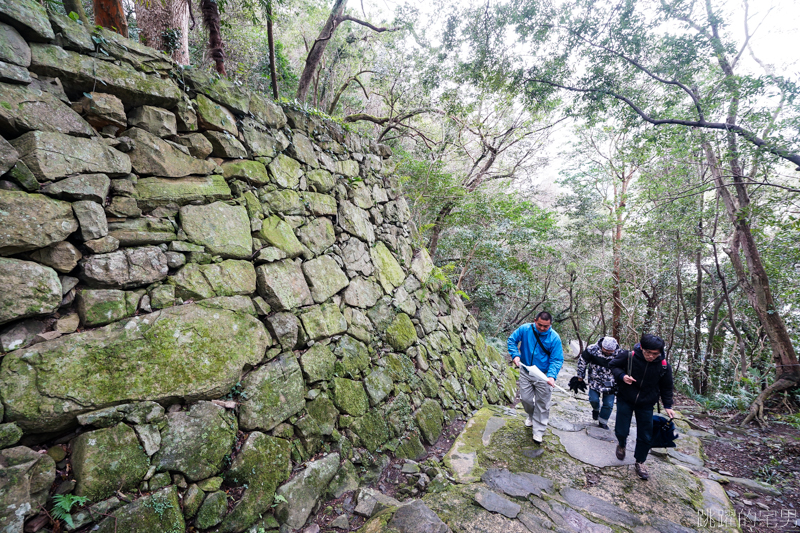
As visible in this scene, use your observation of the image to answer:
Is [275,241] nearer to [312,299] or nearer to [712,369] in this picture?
[312,299]

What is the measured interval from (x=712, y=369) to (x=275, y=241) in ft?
38.9

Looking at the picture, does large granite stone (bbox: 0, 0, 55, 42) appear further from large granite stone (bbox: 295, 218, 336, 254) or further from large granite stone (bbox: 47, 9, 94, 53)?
large granite stone (bbox: 295, 218, 336, 254)

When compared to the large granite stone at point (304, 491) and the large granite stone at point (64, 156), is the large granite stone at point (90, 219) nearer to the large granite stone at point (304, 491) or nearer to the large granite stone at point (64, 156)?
the large granite stone at point (64, 156)

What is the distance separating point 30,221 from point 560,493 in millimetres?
5271

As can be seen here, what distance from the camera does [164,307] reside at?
2.68 m

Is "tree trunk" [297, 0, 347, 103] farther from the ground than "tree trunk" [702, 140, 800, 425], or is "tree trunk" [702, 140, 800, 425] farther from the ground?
"tree trunk" [297, 0, 347, 103]

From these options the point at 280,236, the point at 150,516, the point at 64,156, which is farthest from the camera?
the point at 280,236

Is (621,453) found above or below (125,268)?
below

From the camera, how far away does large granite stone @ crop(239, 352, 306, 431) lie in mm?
2852

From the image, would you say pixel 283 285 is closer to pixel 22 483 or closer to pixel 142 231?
pixel 142 231

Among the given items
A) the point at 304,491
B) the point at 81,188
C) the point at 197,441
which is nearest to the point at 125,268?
the point at 81,188

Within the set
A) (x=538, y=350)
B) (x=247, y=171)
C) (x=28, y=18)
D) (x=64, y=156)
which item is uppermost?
(x=28, y=18)

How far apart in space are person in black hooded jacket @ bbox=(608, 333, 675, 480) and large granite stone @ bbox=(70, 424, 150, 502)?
15.8ft

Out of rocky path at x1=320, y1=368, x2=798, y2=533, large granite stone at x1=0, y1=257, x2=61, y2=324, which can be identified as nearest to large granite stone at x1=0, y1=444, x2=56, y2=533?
large granite stone at x1=0, y1=257, x2=61, y2=324
